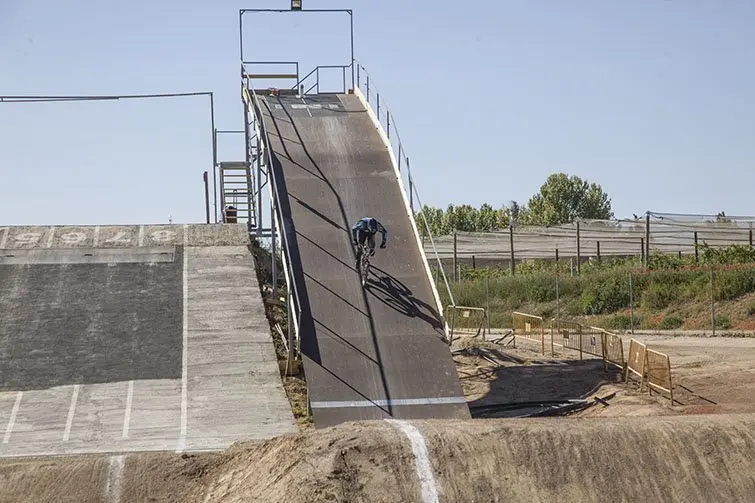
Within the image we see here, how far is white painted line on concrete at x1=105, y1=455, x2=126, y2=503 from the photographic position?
16422 mm

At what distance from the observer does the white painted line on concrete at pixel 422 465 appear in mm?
A: 14047

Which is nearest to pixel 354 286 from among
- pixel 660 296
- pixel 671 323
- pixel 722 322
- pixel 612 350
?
pixel 612 350

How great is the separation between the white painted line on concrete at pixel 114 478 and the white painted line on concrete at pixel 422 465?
4427mm

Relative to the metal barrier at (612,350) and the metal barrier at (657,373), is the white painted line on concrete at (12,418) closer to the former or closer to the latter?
the metal barrier at (657,373)

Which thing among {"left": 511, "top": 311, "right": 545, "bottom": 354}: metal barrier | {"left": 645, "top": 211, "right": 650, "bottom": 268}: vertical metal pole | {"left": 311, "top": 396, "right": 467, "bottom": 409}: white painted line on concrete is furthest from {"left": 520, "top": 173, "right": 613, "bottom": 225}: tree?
{"left": 311, "top": 396, "right": 467, "bottom": 409}: white painted line on concrete

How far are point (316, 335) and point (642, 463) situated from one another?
11042 mm

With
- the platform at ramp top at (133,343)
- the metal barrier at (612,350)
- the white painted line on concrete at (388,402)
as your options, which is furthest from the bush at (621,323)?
the white painted line on concrete at (388,402)

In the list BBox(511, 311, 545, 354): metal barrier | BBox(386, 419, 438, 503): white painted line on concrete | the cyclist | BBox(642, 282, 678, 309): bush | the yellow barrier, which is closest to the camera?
BBox(386, 419, 438, 503): white painted line on concrete

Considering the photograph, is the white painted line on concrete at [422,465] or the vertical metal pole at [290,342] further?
the vertical metal pole at [290,342]

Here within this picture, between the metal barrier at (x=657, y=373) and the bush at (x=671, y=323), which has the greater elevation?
the metal barrier at (x=657, y=373)

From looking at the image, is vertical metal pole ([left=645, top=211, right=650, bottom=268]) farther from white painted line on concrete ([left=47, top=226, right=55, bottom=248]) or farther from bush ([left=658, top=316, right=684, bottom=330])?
white painted line on concrete ([left=47, top=226, right=55, bottom=248])

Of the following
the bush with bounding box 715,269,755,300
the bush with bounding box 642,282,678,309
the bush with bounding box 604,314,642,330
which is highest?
the bush with bounding box 715,269,755,300

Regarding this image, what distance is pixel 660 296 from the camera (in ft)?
157

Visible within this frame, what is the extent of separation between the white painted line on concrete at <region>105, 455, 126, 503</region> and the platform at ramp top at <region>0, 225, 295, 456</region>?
384cm
